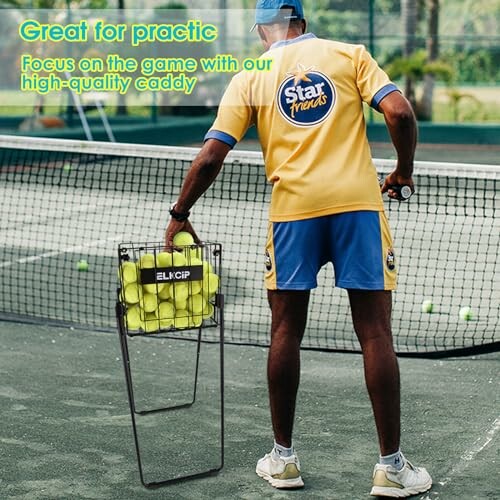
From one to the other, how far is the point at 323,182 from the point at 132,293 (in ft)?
2.63

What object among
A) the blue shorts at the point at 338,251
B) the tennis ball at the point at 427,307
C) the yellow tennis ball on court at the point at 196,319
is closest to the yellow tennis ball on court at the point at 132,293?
A: the yellow tennis ball on court at the point at 196,319

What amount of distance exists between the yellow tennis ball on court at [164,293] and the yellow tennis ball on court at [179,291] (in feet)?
0.04

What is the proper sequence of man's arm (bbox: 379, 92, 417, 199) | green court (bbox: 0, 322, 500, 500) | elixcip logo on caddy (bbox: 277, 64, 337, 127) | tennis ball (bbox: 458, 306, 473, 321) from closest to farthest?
man's arm (bbox: 379, 92, 417, 199)
elixcip logo on caddy (bbox: 277, 64, 337, 127)
green court (bbox: 0, 322, 500, 500)
tennis ball (bbox: 458, 306, 473, 321)

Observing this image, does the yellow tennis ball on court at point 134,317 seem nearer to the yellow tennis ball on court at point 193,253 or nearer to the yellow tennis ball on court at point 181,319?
the yellow tennis ball on court at point 181,319

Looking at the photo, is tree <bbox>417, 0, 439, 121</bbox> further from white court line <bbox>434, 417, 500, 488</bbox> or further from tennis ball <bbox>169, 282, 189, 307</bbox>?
tennis ball <bbox>169, 282, 189, 307</bbox>

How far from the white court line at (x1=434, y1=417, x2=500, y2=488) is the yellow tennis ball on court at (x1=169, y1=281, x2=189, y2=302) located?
3.98 feet

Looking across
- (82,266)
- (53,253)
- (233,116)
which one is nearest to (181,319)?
(233,116)

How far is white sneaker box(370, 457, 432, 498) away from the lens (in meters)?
3.90

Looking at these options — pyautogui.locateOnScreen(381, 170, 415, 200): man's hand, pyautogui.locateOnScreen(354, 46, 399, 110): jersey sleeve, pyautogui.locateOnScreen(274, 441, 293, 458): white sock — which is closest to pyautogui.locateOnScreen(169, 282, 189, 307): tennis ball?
pyautogui.locateOnScreen(274, 441, 293, 458): white sock

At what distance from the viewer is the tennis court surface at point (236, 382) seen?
4199mm

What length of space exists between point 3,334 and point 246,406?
2071 mm

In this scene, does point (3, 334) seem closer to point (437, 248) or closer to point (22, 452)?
point (22, 452)

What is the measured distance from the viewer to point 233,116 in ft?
13.0

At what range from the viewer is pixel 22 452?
443 centimetres
